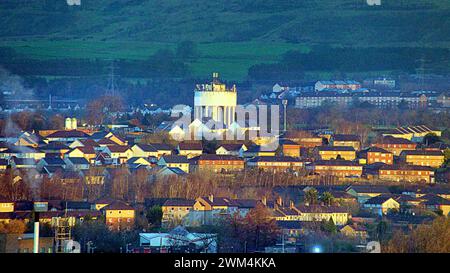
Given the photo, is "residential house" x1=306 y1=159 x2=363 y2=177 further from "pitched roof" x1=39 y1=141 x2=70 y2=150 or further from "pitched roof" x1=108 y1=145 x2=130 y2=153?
"pitched roof" x1=39 y1=141 x2=70 y2=150

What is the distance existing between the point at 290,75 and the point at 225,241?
23.6 meters

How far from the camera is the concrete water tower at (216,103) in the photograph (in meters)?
31.2

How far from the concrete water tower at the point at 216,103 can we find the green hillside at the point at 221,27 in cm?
823

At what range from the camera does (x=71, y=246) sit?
1502cm

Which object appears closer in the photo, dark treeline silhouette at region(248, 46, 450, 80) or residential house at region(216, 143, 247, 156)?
residential house at region(216, 143, 247, 156)

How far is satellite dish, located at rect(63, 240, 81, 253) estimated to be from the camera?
14.6 m

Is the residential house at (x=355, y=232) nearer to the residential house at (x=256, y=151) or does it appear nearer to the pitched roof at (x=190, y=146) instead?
the residential house at (x=256, y=151)

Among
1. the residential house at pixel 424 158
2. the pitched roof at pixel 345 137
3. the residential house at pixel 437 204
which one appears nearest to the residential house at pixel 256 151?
the pitched roof at pixel 345 137

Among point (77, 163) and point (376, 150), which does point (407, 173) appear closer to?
point (376, 150)

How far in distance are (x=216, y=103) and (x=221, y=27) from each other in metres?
15.2

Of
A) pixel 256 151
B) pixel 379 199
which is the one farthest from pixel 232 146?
pixel 379 199

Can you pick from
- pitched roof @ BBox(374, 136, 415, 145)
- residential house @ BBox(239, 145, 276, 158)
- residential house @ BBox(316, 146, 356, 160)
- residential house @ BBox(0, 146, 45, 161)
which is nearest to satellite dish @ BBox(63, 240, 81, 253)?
residential house @ BBox(0, 146, 45, 161)

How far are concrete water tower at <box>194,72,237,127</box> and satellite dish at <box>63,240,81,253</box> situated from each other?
14.9 meters
